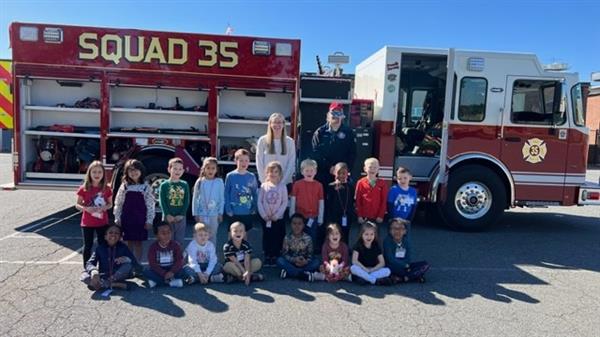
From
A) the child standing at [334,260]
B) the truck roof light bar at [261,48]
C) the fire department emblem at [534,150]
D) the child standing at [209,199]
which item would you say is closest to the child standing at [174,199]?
the child standing at [209,199]

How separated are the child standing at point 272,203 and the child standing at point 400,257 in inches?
47.6

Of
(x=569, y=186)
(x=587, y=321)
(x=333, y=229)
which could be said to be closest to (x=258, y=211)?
(x=333, y=229)

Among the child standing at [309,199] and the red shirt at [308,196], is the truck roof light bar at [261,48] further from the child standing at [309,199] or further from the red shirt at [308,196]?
the red shirt at [308,196]

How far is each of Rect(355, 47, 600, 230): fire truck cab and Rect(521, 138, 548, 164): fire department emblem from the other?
0.01 metres

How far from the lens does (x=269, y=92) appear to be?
23.0 ft

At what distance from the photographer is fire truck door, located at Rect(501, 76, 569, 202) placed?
708cm

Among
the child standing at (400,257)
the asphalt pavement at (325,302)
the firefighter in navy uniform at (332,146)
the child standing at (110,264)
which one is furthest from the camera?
the firefighter in navy uniform at (332,146)

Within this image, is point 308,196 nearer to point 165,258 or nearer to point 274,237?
point 274,237

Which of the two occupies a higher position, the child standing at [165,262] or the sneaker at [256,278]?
the child standing at [165,262]

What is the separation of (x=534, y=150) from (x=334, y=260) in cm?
424

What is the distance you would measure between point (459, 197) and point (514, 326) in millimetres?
3481

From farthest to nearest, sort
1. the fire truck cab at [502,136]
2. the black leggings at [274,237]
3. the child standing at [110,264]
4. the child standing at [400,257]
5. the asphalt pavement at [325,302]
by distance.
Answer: the fire truck cab at [502,136] → the black leggings at [274,237] → the child standing at [400,257] → the child standing at [110,264] → the asphalt pavement at [325,302]

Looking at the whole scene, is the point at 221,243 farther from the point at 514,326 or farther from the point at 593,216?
the point at 593,216

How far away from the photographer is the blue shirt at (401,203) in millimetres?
→ 5219
